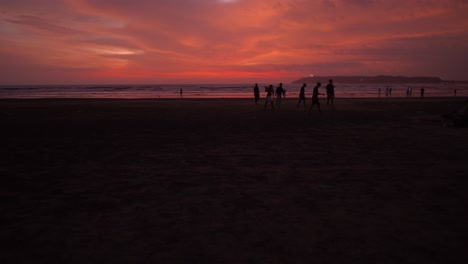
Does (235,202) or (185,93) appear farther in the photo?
(185,93)

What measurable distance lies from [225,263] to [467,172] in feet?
19.7

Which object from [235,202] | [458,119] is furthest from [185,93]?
[235,202]

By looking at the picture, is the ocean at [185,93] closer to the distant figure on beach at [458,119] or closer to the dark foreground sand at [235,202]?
the distant figure on beach at [458,119]

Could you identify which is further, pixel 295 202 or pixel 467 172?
pixel 467 172

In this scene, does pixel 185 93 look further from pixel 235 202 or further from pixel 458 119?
pixel 235 202

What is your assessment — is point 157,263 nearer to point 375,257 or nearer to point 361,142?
point 375,257

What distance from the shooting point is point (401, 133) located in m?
12.8

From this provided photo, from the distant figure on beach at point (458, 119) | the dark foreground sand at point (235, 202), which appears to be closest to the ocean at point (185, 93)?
the distant figure on beach at point (458, 119)

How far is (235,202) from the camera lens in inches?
211

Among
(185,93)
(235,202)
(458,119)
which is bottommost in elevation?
(235,202)

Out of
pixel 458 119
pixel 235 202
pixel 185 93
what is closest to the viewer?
pixel 235 202

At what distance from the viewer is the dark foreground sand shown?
150 inches

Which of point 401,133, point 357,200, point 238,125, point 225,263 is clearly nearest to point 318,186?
point 357,200

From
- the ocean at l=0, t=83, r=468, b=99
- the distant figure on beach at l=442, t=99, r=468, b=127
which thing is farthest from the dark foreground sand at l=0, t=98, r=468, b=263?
the ocean at l=0, t=83, r=468, b=99
